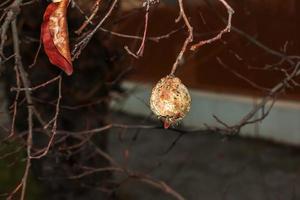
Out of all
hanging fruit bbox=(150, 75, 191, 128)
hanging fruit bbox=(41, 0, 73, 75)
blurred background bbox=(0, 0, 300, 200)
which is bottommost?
blurred background bbox=(0, 0, 300, 200)

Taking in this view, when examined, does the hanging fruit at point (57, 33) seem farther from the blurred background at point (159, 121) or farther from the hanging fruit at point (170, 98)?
the blurred background at point (159, 121)

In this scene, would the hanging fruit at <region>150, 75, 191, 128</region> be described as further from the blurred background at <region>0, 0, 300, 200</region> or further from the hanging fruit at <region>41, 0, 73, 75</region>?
the blurred background at <region>0, 0, 300, 200</region>

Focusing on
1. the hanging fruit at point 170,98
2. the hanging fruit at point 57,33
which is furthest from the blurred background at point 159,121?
the hanging fruit at point 170,98

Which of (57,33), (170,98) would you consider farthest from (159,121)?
(170,98)

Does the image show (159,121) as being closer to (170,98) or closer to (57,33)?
(57,33)

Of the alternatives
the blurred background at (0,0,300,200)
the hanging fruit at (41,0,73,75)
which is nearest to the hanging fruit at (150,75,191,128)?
the hanging fruit at (41,0,73,75)

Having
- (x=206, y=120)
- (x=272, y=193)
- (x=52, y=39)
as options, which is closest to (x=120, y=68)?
(x=272, y=193)
